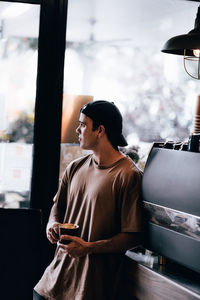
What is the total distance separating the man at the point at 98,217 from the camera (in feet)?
6.29

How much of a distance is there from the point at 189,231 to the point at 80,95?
1.36 meters

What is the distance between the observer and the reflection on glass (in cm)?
273

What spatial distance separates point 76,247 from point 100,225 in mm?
147

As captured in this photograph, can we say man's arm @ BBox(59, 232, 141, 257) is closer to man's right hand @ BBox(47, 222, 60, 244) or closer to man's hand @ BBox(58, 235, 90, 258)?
man's hand @ BBox(58, 235, 90, 258)

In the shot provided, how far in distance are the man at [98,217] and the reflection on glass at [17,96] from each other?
71 centimetres

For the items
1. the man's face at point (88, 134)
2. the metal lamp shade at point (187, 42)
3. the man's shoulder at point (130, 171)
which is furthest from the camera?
the man's face at point (88, 134)

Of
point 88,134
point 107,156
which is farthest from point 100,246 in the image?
point 88,134

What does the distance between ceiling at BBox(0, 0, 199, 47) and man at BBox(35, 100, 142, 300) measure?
89cm

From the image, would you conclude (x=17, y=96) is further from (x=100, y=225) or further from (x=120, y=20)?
(x=100, y=225)

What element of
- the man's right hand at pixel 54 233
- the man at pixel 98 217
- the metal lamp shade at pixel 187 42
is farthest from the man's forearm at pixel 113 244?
the metal lamp shade at pixel 187 42

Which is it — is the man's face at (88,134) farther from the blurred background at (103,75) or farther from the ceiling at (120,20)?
the ceiling at (120,20)

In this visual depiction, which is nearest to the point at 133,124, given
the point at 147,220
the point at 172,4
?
the point at 172,4

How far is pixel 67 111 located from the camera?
9.14ft

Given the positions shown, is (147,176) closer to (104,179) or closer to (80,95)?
(104,179)
